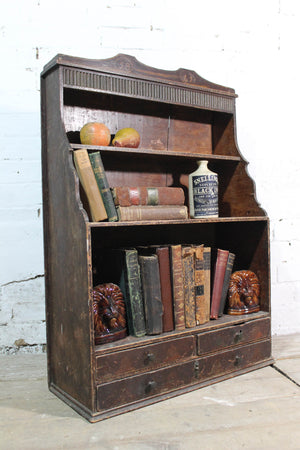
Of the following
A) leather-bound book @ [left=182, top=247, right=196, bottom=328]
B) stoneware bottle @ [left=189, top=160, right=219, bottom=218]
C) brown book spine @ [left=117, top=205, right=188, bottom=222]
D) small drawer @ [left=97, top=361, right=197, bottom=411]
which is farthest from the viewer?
stoneware bottle @ [left=189, top=160, right=219, bottom=218]

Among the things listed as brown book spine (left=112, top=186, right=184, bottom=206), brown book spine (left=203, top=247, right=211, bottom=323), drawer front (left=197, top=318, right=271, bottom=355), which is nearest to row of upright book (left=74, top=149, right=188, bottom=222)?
brown book spine (left=112, top=186, right=184, bottom=206)

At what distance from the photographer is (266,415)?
1.56 m

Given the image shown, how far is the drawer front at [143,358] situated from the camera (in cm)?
157

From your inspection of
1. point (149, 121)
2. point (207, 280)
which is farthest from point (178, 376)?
point (149, 121)

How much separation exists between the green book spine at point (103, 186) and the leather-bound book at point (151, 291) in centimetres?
23

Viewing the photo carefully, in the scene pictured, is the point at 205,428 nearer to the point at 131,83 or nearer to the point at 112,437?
the point at 112,437

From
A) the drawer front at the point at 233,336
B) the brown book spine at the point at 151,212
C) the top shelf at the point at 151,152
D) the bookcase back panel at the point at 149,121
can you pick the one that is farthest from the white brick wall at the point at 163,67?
the brown book spine at the point at 151,212

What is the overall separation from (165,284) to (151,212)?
1.10 ft

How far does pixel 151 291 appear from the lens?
1749 mm

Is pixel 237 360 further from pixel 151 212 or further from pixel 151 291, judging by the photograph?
pixel 151 212

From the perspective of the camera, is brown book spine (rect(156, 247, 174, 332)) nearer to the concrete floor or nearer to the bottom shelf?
the bottom shelf

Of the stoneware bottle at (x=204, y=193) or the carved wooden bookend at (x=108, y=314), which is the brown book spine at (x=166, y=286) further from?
the stoneware bottle at (x=204, y=193)

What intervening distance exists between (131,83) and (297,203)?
140 centimetres

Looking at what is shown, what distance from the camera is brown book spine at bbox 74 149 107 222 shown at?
1.67 meters
